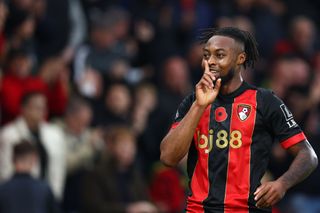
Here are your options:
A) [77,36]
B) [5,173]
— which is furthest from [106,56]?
[5,173]

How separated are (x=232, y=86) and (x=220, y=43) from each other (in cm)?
27

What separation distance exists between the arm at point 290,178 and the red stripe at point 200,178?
341mm

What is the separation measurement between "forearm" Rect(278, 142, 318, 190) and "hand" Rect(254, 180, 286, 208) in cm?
6

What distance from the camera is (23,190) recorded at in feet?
26.6

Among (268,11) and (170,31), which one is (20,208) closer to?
(170,31)

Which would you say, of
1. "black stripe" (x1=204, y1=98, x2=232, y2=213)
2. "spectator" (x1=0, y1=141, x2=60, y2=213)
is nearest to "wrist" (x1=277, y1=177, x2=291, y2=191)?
"black stripe" (x1=204, y1=98, x2=232, y2=213)

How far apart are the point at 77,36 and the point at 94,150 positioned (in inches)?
95.4

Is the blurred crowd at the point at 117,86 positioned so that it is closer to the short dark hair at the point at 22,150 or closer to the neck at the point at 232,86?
the short dark hair at the point at 22,150

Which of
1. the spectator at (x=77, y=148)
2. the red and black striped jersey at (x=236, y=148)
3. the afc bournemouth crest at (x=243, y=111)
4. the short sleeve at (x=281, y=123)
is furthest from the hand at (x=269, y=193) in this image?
the spectator at (x=77, y=148)

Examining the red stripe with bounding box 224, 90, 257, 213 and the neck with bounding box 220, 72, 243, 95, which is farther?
the neck with bounding box 220, 72, 243, 95

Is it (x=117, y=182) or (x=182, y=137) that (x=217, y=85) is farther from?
(x=117, y=182)

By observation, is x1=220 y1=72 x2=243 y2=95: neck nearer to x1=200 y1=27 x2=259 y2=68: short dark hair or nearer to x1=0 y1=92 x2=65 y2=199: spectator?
x1=200 y1=27 x2=259 y2=68: short dark hair

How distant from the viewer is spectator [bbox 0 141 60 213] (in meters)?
8.11

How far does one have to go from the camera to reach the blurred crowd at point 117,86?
9344 millimetres
